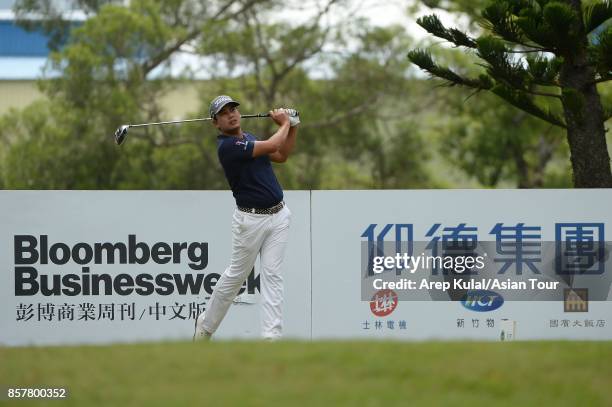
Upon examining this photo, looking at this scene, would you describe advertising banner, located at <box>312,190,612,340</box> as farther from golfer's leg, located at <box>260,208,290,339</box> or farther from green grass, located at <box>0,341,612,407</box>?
green grass, located at <box>0,341,612,407</box>

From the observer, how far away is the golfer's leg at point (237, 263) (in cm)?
844

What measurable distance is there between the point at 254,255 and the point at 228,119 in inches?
42.2

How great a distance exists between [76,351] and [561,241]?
5.52 meters

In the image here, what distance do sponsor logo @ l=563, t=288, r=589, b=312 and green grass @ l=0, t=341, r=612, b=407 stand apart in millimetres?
3892

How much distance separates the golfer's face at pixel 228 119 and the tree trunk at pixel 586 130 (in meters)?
5.64

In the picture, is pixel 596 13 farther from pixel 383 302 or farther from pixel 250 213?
pixel 250 213

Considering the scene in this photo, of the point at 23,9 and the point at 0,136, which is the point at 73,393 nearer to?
the point at 0,136

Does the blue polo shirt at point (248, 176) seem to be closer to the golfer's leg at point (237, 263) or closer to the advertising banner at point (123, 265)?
the golfer's leg at point (237, 263)

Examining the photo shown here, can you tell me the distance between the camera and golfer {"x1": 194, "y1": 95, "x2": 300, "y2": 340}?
834 cm

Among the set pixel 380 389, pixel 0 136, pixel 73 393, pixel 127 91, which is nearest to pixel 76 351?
pixel 73 393

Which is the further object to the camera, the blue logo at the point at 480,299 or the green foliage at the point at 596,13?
the green foliage at the point at 596,13

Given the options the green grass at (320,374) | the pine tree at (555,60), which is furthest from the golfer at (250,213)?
the pine tree at (555,60)

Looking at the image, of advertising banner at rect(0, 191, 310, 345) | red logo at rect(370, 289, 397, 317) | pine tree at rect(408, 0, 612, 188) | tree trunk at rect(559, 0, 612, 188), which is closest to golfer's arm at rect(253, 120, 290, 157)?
advertising banner at rect(0, 191, 310, 345)

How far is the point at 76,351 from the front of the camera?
6.61 metres
